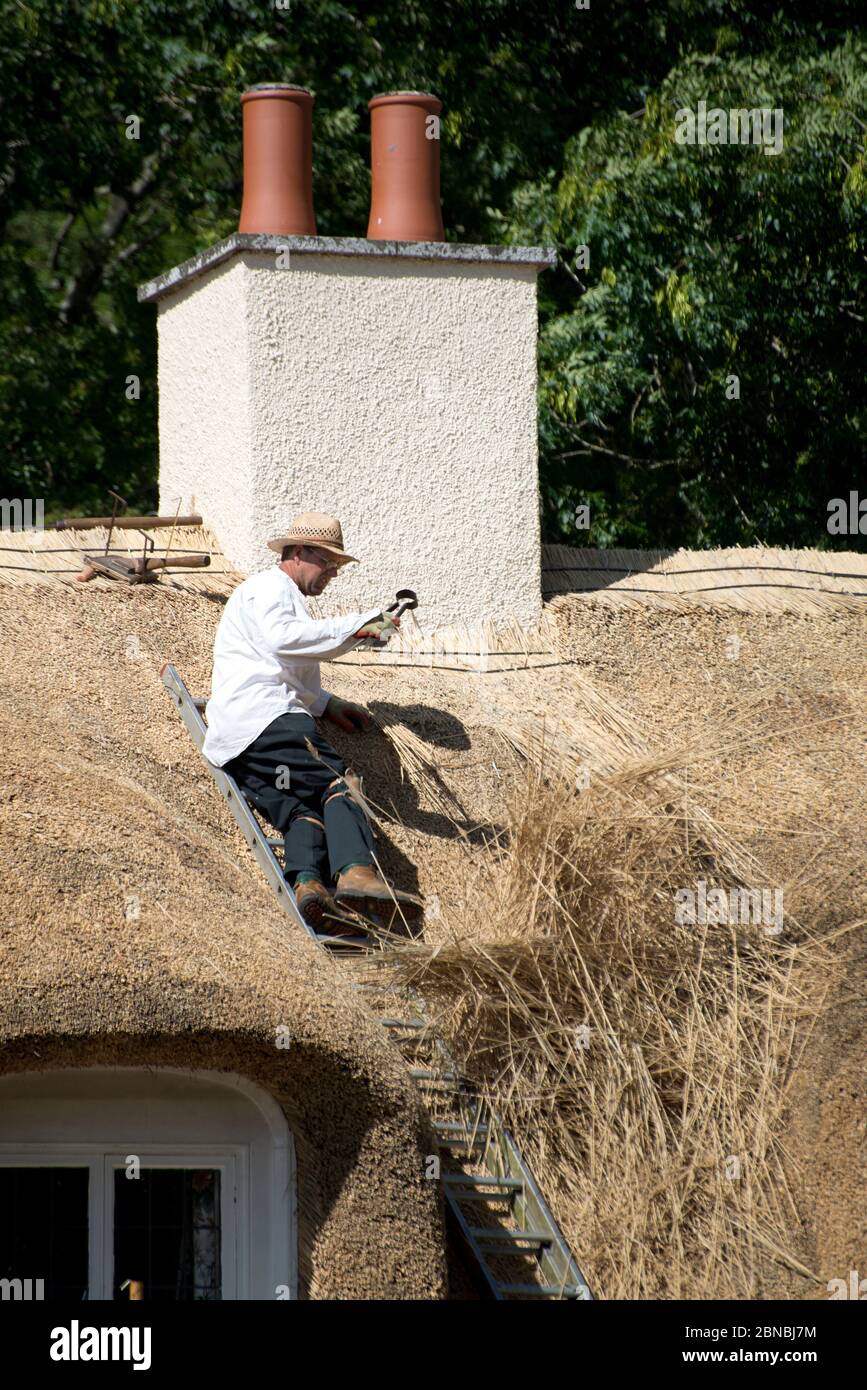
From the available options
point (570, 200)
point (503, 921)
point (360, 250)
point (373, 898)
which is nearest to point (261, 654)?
point (373, 898)

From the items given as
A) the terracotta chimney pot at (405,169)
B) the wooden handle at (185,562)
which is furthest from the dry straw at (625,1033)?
the terracotta chimney pot at (405,169)

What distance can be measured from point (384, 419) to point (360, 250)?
813 mm

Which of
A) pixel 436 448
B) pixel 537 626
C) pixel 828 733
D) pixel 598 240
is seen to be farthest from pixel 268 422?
pixel 598 240

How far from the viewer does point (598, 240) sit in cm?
1238

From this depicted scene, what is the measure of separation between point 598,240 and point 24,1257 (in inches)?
331

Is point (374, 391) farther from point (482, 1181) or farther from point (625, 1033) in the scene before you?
point (482, 1181)

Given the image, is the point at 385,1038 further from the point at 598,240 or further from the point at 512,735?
the point at 598,240

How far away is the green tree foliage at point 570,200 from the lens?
40.0ft

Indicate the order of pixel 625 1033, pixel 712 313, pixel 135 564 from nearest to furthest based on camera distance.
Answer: pixel 625 1033
pixel 135 564
pixel 712 313

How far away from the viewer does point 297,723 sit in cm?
727

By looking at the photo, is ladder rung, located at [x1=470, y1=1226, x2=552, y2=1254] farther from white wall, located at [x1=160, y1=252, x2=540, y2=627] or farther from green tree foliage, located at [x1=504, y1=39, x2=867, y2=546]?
green tree foliage, located at [x1=504, y1=39, x2=867, y2=546]

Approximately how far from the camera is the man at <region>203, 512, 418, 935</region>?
6.77 metres

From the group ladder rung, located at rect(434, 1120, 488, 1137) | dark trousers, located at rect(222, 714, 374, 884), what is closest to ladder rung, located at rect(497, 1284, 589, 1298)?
ladder rung, located at rect(434, 1120, 488, 1137)

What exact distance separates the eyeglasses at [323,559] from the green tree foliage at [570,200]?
5217mm
